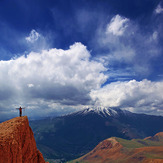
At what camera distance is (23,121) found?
40.2m

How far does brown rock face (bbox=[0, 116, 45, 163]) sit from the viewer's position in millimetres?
30406

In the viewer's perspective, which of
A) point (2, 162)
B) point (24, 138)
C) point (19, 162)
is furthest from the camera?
point (24, 138)

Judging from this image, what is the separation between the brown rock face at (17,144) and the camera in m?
30.4

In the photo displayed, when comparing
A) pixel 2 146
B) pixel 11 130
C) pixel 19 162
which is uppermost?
pixel 11 130

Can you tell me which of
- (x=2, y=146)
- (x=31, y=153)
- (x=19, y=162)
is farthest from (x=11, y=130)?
(x=31, y=153)

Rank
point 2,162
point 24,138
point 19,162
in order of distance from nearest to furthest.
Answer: point 2,162 < point 19,162 < point 24,138

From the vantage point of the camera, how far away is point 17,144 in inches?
1324

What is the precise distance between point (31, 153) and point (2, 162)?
500 inches

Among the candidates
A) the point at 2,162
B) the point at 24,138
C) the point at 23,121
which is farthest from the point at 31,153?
the point at 2,162

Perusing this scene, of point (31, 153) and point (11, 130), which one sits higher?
point (11, 130)

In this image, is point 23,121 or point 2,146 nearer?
point 2,146

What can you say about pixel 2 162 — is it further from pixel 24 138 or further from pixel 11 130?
pixel 24 138

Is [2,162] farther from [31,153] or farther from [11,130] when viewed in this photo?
[31,153]

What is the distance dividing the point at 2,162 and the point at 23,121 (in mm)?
12238
